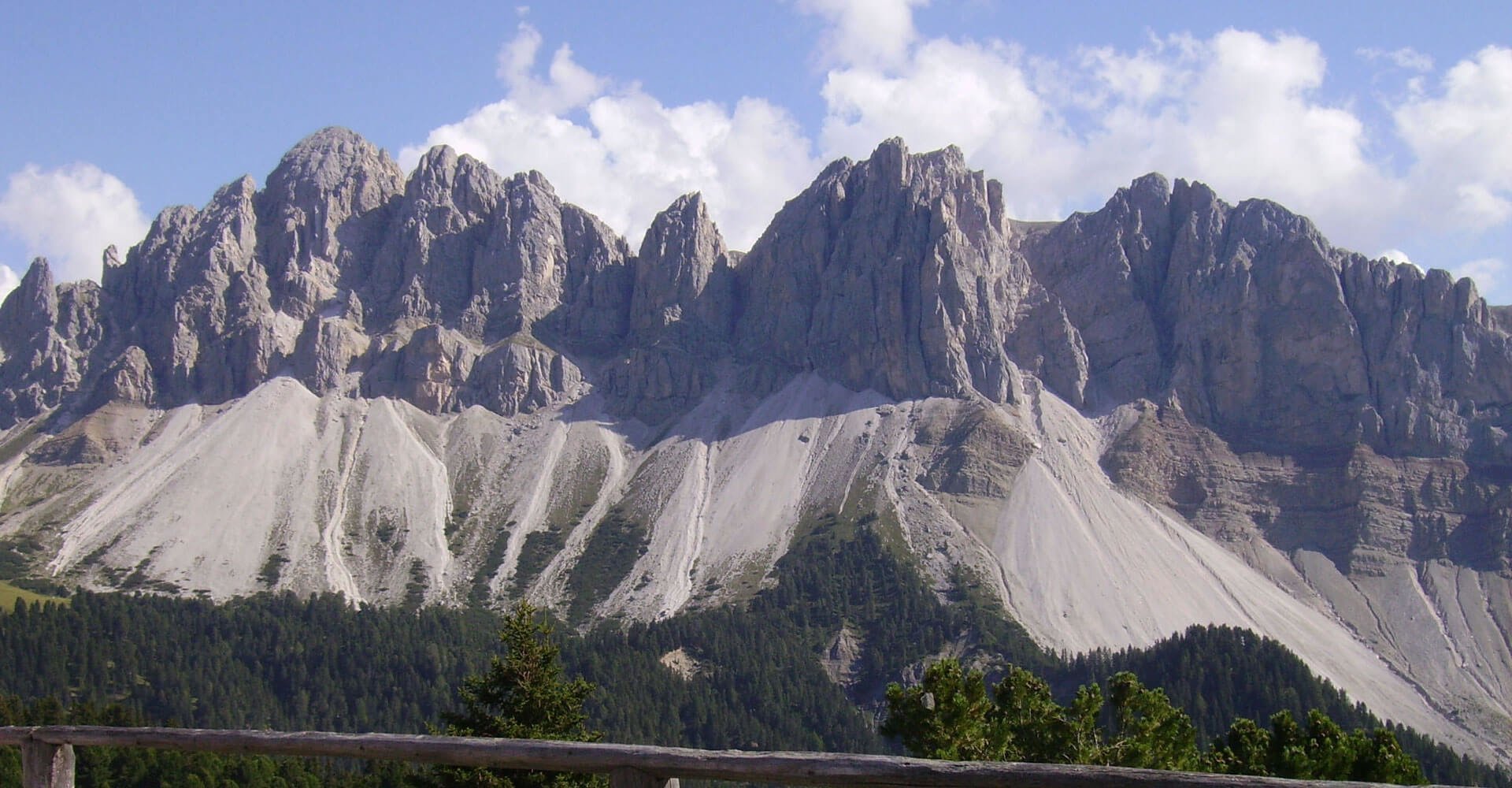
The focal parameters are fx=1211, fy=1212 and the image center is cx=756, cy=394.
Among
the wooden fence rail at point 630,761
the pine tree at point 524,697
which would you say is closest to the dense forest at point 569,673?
the pine tree at point 524,697

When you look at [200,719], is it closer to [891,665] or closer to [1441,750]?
[891,665]

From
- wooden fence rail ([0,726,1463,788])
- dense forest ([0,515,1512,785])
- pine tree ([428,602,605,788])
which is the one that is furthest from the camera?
dense forest ([0,515,1512,785])

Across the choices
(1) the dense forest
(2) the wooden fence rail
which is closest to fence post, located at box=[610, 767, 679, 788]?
(2) the wooden fence rail

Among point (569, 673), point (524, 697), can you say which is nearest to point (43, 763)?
point (524, 697)

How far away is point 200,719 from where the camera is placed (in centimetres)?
15662

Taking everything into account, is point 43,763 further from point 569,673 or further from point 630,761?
point 569,673

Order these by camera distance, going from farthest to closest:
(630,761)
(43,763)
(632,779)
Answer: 1. (43,763)
2. (632,779)
3. (630,761)

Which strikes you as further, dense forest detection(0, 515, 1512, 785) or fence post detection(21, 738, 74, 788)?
dense forest detection(0, 515, 1512, 785)

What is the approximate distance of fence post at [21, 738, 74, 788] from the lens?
39.5 feet

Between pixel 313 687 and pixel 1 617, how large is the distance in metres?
45.1

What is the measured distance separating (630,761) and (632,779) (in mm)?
208

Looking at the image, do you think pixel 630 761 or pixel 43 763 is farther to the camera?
pixel 43 763

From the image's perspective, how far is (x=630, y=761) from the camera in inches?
392

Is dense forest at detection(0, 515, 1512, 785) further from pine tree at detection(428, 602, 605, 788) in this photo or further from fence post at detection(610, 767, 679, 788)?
Answer: fence post at detection(610, 767, 679, 788)
